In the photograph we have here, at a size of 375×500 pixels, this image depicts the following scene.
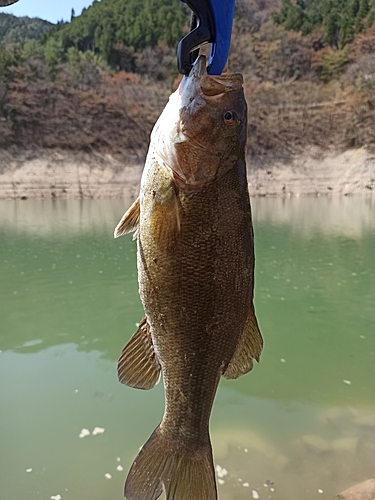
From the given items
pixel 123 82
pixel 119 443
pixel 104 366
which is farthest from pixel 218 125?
pixel 123 82

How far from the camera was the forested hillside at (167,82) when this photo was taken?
30.2 metres

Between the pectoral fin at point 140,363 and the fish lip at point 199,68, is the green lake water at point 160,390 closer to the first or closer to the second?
the pectoral fin at point 140,363

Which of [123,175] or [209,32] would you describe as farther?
[123,175]

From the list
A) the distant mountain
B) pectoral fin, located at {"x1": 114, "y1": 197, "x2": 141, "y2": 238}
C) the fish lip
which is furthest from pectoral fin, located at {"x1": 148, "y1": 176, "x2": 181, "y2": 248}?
the distant mountain

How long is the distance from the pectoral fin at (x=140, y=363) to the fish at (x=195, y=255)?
0.02m

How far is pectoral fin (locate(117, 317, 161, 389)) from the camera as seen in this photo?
172 cm

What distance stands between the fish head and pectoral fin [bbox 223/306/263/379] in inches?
20.7

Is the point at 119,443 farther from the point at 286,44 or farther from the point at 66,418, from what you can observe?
the point at 286,44

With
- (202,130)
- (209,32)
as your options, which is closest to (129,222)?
(202,130)

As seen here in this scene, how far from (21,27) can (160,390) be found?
2473 inches

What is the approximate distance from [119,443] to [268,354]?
2.50 metres

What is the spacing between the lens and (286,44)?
3550cm

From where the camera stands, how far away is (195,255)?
1523 mm

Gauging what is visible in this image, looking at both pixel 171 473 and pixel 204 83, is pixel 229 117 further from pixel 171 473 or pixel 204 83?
pixel 171 473
